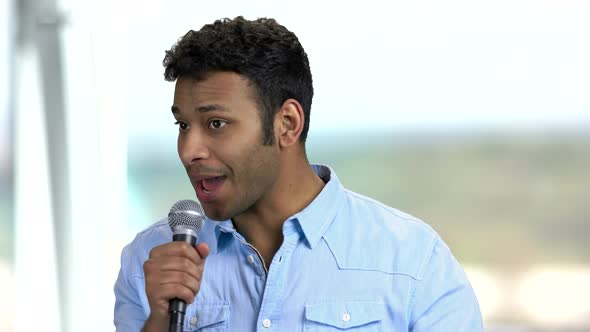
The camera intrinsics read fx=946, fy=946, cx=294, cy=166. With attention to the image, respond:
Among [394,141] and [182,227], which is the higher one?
[394,141]

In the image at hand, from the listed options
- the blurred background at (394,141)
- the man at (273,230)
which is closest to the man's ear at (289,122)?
the man at (273,230)

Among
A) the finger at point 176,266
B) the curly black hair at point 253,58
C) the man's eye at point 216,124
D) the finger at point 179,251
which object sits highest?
the curly black hair at point 253,58

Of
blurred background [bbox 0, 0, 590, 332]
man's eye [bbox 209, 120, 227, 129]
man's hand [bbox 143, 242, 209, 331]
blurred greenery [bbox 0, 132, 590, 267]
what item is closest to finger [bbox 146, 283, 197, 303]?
man's hand [bbox 143, 242, 209, 331]

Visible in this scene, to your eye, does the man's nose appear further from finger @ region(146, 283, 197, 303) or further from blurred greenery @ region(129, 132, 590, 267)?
blurred greenery @ region(129, 132, 590, 267)

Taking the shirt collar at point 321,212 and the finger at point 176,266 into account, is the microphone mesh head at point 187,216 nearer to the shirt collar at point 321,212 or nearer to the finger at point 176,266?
the finger at point 176,266

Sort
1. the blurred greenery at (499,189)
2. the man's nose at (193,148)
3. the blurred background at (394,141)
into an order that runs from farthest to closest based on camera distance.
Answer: the blurred greenery at (499,189)
the blurred background at (394,141)
the man's nose at (193,148)

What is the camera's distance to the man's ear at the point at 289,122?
1.68m

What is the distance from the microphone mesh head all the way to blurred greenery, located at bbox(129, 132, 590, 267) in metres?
2.48

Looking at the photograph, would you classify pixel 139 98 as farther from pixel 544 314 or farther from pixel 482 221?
pixel 544 314

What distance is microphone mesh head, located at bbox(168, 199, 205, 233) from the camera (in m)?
1.47

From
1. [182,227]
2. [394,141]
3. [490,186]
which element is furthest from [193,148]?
[490,186]

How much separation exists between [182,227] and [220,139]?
0.64 feet

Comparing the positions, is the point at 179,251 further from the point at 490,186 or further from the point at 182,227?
the point at 490,186

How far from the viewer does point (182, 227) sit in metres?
1.45
